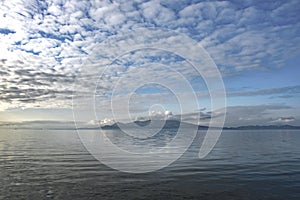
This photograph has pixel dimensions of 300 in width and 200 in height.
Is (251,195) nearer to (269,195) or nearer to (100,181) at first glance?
(269,195)

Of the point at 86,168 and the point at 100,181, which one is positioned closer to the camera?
the point at 100,181

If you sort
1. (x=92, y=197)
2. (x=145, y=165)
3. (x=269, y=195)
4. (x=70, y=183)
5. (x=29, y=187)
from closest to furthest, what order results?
(x=92, y=197)
(x=269, y=195)
(x=29, y=187)
(x=70, y=183)
(x=145, y=165)

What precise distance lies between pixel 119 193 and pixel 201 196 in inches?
362

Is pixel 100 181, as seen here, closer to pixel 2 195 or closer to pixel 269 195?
pixel 2 195

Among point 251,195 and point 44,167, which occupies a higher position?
point 44,167

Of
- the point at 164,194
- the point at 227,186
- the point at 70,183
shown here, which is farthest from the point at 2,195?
the point at 227,186

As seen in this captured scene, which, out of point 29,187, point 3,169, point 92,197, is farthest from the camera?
point 3,169

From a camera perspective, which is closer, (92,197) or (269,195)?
(92,197)

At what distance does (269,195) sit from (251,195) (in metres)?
2.12

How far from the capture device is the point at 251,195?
3078cm

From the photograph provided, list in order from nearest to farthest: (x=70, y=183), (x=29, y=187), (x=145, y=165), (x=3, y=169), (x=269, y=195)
A: (x=269, y=195), (x=29, y=187), (x=70, y=183), (x=3, y=169), (x=145, y=165)

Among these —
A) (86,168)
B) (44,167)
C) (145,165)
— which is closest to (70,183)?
(86,168)

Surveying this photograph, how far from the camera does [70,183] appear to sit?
117 feet

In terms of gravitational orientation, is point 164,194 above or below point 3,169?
below
